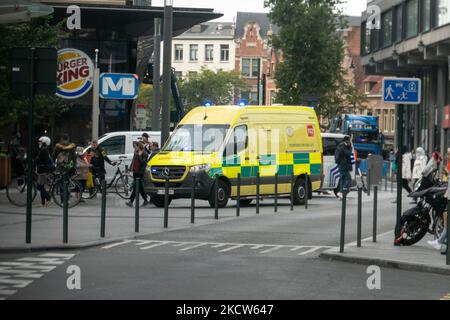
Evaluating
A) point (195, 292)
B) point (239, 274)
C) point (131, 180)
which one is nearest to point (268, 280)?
point (239, 274)

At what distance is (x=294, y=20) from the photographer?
8212 centimetres

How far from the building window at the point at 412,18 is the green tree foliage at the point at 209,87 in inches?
1869

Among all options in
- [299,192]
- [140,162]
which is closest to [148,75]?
[299,192]

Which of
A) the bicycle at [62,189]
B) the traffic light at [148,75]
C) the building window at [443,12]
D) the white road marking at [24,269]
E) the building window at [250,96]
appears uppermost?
the building window at [443,12]

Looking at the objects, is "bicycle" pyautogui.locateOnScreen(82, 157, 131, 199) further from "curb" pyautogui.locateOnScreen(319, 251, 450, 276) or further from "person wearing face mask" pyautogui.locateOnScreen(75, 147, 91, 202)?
"curb" pyautogui.locateOnScreen(319, 251, 450, 276)

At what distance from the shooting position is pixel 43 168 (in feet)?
90.7

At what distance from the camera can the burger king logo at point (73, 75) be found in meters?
28.8

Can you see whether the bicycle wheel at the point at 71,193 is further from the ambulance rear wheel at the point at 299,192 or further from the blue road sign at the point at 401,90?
the blue road sign at the point at 401,90

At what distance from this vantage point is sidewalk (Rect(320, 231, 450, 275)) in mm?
14867

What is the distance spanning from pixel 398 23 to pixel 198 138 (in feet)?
133

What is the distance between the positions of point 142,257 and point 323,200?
19.3 m

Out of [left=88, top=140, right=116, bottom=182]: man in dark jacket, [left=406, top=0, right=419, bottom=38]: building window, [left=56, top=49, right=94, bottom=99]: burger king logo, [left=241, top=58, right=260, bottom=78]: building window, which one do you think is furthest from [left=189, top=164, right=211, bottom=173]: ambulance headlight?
[left=241, top=58, right=260, bottom=78]: building window

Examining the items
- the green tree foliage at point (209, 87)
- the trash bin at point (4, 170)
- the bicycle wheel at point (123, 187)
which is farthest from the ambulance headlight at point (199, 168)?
the green tree foliage at point (209, 87)

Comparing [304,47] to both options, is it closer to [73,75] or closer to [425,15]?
[425,15]
